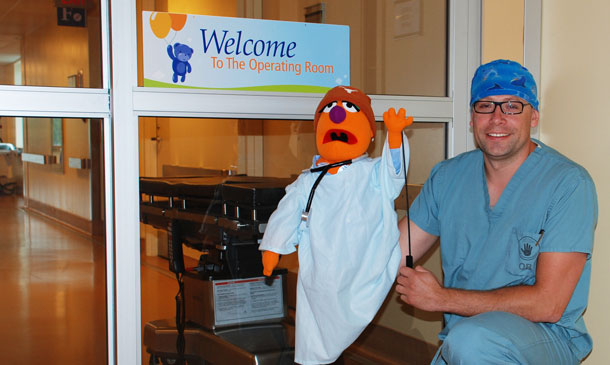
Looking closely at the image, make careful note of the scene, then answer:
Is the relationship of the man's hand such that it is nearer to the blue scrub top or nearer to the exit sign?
the blue scrub top

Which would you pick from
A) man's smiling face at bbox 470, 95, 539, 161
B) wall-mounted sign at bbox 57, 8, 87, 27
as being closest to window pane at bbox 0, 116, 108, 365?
wall-mounted sign at bbox 57, 8, 87, 27

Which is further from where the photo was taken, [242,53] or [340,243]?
[242,53]

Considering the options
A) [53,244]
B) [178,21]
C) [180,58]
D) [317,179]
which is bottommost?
[53,244]

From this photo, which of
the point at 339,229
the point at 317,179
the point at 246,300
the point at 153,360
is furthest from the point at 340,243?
the point at 153,360

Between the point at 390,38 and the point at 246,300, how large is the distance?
985 millimetres

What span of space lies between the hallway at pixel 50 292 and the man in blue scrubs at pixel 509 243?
843 mm

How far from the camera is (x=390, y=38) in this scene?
2.21 metres

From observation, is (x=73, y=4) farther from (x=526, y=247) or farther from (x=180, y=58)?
(x=526, y=247)

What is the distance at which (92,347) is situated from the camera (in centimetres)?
184

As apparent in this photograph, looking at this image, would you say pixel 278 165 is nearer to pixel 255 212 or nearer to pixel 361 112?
pixel 255 212

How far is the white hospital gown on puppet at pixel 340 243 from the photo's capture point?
1686 millimetres

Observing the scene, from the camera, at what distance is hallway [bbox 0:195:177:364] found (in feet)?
5.79

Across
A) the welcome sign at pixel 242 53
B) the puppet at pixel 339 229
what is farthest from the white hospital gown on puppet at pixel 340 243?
the welcome sign at pixel 242 53

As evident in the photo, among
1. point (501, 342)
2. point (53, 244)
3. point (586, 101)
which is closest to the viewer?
point (501, 342)
